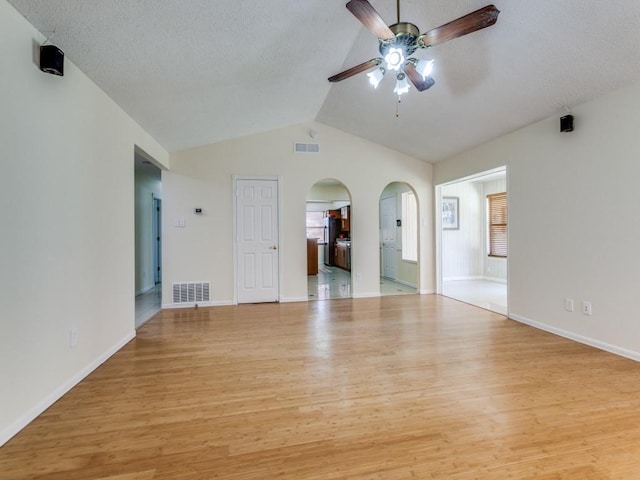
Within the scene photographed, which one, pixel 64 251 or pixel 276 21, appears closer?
pixel 64 251

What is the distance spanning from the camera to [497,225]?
7160mm

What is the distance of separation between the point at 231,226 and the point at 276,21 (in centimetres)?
310

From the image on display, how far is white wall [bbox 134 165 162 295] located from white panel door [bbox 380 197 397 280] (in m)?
4.94

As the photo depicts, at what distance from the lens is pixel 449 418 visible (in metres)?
1.85

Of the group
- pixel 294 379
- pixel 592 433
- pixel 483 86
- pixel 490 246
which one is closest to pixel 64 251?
pixel 294 379

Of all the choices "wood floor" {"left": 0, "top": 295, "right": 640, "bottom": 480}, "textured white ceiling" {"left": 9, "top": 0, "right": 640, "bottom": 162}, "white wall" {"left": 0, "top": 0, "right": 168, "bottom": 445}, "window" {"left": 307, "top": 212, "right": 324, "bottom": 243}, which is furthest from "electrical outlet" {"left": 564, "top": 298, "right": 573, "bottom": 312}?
"window" {"left": 307, "top": 212, "right": 324, "bottom": 243}

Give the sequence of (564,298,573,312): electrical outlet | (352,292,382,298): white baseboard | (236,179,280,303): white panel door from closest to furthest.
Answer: (564,298,573,312): electrical outlet < (236,179,280,303): white panel door < (352,292,382,298): white baseboard

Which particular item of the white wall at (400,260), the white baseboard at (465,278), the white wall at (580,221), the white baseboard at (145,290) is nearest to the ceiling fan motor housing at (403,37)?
the white wall at (580,221)

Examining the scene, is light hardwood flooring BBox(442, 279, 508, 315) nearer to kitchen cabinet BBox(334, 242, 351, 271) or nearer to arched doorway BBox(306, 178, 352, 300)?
arched doorway BBox(306, 178, 352, 300)

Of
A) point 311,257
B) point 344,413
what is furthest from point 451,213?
point 344,413

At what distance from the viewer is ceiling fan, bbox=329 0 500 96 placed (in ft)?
5.98

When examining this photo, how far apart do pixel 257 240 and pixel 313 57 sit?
2813 mm

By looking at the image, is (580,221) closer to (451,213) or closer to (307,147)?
(307,147)

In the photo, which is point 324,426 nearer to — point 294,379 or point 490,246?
point 294,379
